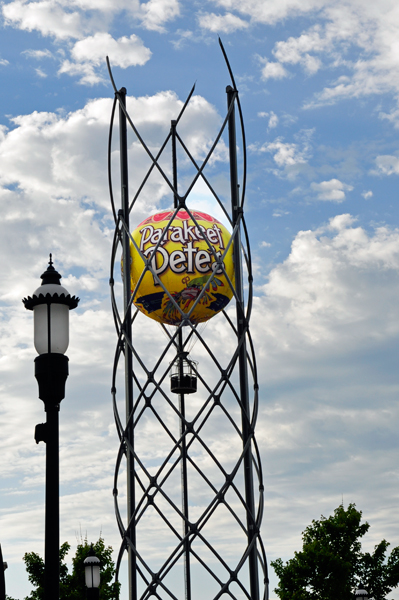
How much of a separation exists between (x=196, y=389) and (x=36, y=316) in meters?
13.5

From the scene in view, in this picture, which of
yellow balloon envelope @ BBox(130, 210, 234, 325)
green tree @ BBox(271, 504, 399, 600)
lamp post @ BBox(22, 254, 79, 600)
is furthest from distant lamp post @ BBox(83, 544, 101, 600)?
green tree @ BBox(271, 504, 399, 600)

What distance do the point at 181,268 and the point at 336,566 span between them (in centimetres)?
1910

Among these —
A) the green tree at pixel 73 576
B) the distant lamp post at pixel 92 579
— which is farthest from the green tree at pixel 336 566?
the distant lamp post at pixel 92 579

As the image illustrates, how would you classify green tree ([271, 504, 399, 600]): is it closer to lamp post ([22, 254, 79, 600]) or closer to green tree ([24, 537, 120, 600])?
green tree ([24, 537, 120, 600])

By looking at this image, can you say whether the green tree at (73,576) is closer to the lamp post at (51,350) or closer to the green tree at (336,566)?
the green tree at (336,566)

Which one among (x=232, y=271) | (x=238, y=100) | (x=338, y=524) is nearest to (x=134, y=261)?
(x=232, y=271)

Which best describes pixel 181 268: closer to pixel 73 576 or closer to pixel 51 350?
pixel 51 350

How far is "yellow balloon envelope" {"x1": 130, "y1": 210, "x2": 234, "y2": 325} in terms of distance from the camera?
1962cm

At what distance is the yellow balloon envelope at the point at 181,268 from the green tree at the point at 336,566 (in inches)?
697

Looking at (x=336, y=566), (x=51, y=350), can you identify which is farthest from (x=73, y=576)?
(x=51, y=350)

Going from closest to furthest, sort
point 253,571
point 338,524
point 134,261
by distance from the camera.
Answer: point 253,571
point 134,261
point 338,524

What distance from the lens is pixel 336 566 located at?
34.1m

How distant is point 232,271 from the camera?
20.3 m

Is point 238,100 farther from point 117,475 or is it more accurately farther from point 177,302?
point 117,475
